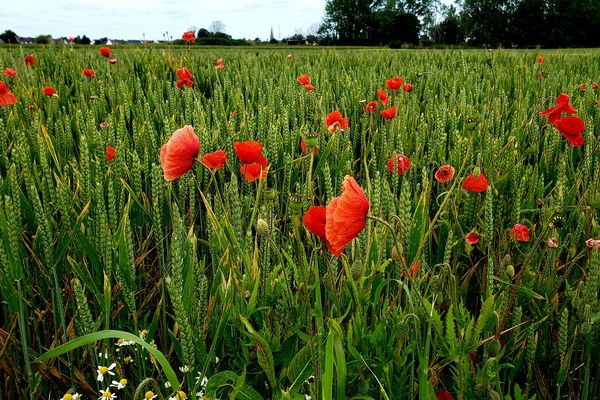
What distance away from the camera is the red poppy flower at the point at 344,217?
2.39ft

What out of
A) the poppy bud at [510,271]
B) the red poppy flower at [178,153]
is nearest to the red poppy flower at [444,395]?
the poppy bud at [510,271]

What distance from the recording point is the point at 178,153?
1027 mm

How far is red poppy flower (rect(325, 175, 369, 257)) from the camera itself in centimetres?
73

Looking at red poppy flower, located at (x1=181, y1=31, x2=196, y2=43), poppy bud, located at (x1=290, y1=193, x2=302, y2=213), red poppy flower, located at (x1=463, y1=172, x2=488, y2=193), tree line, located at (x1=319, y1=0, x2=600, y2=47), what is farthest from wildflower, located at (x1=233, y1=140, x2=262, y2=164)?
tree line, located at (x1=319, y1=0, x2=600, y2=47)

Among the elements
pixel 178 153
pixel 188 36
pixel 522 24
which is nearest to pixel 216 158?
pixel 178 153

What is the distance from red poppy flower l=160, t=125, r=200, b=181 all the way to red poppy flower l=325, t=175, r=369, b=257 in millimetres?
404

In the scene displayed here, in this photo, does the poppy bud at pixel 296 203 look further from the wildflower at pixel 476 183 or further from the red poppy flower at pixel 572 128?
the red poppy flower at pixel 572 128

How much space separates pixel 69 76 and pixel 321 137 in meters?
2.47

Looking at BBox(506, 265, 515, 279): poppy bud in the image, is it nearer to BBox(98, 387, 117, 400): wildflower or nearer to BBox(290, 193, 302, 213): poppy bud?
BBox(290, 193, 302, 213): poppy bud

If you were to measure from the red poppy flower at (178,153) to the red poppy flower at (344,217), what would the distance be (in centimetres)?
40

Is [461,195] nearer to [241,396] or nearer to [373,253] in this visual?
[373,253]

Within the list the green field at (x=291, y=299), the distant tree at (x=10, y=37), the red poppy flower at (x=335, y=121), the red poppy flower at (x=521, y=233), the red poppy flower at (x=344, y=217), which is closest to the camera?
the red poppy flower at (x=344, y=217)

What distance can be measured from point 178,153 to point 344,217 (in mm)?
428

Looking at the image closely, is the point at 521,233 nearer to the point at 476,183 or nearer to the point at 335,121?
the point at 476,183
